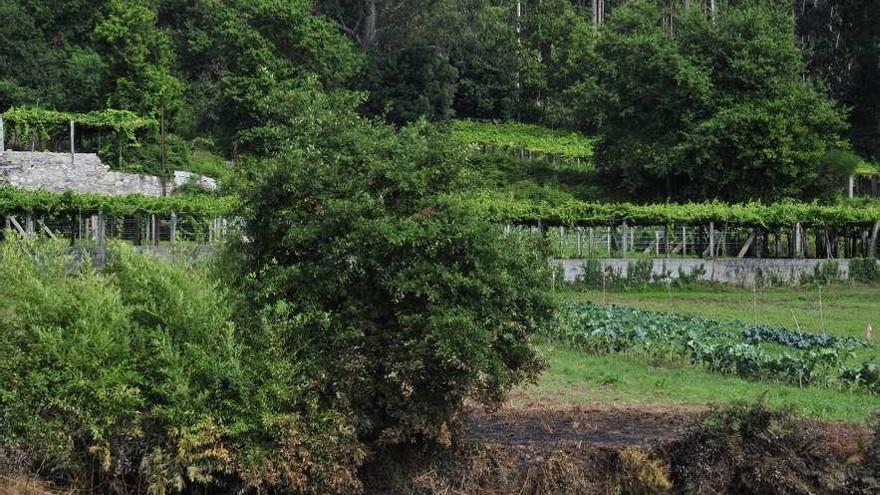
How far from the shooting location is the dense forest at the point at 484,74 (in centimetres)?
5894

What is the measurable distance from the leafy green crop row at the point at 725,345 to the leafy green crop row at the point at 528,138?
40.5 meters

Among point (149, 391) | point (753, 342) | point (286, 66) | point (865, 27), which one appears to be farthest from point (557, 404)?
point (865, 27)

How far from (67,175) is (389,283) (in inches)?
1687

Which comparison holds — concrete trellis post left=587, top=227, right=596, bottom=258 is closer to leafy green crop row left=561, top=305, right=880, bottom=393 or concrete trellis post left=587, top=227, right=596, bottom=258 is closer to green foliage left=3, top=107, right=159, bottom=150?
leafy green crop row left=561, top=305, right=880, bottom=393

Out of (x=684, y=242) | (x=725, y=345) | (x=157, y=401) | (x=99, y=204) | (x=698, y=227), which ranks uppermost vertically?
(x=99, y=204)

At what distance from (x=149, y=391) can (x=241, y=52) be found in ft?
170

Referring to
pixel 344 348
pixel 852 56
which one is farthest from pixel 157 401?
pixel 852 56

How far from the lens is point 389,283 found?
1398 cm

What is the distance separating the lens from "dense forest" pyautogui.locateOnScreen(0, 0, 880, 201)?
58.9 m

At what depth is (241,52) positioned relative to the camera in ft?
209

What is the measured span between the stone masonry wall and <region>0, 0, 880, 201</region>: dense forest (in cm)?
590

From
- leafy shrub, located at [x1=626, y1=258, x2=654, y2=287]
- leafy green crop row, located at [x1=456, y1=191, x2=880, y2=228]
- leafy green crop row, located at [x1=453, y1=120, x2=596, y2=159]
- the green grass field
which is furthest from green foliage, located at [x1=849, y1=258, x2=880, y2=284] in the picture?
leafy green crop row, located at [x1=453, y1=120, x2=596, y2=159]

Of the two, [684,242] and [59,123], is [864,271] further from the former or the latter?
[59,123]

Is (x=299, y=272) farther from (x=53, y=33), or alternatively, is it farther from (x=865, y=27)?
(x=865, y=27)
